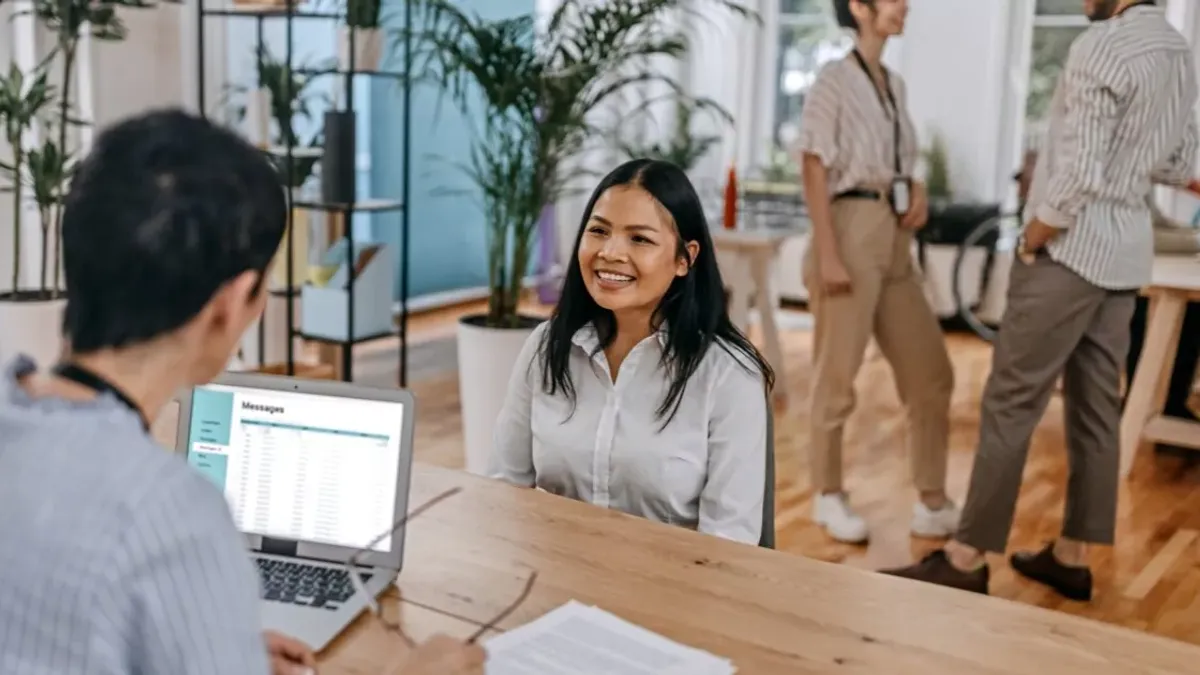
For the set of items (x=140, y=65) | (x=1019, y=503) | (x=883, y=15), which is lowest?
(x=1019, y=503)

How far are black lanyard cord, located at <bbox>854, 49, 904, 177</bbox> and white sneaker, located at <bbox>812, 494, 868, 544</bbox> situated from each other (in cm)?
90

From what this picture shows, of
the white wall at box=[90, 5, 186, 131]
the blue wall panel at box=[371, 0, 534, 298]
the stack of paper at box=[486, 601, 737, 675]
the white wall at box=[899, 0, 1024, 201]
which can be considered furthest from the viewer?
the white wall at box=[899, 0, 1024, 201]

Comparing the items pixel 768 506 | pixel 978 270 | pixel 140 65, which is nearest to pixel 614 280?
pixel 768 506

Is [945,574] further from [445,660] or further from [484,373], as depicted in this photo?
[445,660]

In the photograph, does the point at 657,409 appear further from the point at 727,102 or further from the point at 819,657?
the point at 727,102

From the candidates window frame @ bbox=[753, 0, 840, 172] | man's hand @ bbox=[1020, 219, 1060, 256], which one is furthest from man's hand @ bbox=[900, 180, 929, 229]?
window frame @ bbox=[753, 0, 840, 172]

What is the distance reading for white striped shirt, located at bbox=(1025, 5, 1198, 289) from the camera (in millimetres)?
2736

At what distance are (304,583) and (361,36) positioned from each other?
111 inches

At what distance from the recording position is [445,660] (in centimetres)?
113

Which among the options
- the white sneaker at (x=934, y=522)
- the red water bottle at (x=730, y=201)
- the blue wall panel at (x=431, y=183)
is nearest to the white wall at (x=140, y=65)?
the blue wall panel at (x=431, y=183)

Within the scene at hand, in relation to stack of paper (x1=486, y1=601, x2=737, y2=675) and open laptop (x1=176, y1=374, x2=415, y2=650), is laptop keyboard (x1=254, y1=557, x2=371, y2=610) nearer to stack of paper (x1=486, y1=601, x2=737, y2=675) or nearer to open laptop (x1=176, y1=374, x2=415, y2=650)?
open laptop (x1=176, y1=374, x2=415, y2=650)

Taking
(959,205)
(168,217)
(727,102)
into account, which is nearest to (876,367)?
(959,205)

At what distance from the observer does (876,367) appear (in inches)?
227

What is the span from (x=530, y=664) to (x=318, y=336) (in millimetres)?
2992
